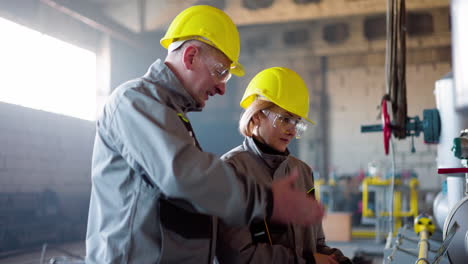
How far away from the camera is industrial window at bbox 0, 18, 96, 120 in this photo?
23.7ft

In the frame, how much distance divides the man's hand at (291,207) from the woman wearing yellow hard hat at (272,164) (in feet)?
1.32

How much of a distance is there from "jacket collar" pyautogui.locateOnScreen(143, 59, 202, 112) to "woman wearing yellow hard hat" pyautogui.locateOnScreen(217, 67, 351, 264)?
1.51 feet

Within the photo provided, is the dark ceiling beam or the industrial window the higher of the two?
the dark ceiling beam

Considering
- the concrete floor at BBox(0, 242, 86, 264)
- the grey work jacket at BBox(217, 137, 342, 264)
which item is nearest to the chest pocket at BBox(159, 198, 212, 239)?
the grey work jacket at BBox(217, 137, 342, 264)

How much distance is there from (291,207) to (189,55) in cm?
61

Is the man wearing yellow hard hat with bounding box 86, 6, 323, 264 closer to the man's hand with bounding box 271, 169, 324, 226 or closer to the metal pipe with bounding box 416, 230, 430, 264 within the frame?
the man's hand with bounding box 271, 169, 324, 226

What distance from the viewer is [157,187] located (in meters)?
1.33

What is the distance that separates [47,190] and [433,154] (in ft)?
28.5

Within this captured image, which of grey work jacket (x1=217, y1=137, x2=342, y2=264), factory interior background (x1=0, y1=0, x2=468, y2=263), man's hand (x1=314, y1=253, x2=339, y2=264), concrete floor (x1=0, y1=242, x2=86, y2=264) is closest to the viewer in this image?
grey work jacket (x1=217, y1=137, x2=342, y2=264)

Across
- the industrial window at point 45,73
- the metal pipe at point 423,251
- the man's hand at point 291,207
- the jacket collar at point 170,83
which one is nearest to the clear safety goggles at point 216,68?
the jacket collar at point 170,83

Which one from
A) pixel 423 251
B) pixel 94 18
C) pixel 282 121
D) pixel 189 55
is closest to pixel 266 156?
pixel 282 121

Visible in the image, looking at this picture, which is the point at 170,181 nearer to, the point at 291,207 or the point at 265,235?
the point at 291,207

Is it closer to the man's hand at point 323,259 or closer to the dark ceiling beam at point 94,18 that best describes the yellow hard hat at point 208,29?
the man's hand at point 323,259

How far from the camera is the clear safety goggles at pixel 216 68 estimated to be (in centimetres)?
156
